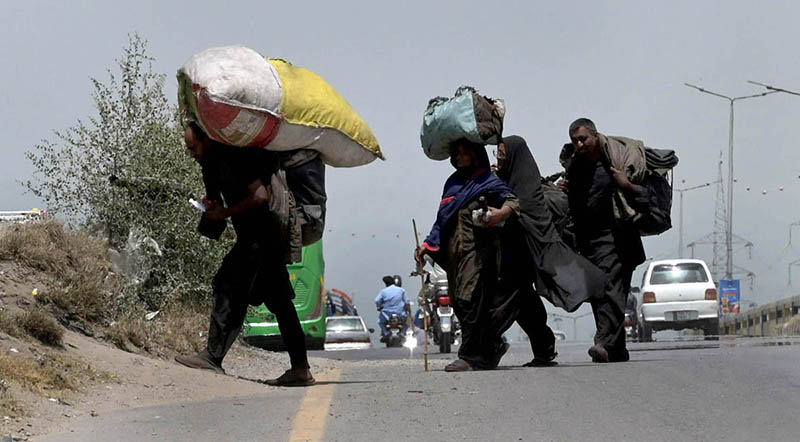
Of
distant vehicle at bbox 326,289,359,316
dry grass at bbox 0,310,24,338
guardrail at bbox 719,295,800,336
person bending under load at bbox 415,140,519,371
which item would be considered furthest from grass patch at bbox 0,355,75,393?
distant vehicle at bbox 326,289,359,316

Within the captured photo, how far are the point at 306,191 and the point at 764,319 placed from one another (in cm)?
3573

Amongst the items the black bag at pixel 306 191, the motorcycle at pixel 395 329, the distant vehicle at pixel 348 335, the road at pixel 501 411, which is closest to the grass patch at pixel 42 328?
the road at pixel 501 411

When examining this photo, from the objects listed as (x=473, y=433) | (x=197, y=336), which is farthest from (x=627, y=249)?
(x=473, y=433)

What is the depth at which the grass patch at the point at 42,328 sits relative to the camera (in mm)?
10133

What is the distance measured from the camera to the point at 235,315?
10.7 meters

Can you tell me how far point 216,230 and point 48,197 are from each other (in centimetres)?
430

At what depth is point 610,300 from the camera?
531 inches

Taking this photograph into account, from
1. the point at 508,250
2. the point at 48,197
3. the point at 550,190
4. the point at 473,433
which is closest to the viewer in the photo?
the point at 473,433

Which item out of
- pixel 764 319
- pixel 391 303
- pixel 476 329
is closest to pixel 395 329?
pixel 391 303

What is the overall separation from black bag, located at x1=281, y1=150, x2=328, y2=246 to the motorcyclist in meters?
22.2

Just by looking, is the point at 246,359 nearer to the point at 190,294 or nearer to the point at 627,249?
the point at 190,294

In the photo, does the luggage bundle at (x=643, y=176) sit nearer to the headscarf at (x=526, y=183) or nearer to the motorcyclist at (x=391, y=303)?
the headscarf at (x=526, y=183)

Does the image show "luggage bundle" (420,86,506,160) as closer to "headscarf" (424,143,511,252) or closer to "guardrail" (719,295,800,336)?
"headscarf" (424,143,511,252)

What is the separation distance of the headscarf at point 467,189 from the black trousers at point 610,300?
5.59 feet
